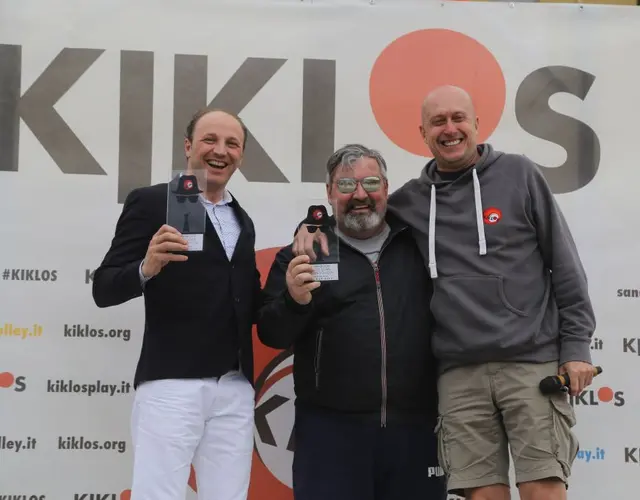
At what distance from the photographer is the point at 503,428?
6.67ft

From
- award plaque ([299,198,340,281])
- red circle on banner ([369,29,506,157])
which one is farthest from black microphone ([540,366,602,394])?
red circle on banner ([369,29,506,157])

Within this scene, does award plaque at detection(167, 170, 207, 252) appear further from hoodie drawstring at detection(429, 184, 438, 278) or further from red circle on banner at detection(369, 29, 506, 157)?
red circle on banner at detection(369, 29, 506, 157)

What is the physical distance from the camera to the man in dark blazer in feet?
6.27

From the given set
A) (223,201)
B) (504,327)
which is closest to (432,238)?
(504,327)

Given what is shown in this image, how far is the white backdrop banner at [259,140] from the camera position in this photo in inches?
105

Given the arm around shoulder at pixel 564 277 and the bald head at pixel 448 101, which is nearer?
the arm around shoulder at pixel 564 277

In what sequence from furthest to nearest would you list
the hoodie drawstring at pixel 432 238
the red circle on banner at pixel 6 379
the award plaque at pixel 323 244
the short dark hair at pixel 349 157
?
the red circle on banner at pixel 6 379
the short dark hair at pixel 349 157
the hoodie drawstring at pixel 432 238
the award plaque at pixel 323 244

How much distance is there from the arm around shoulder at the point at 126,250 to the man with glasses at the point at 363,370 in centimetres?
44

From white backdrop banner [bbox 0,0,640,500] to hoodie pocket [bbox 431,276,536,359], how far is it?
87 centimetres

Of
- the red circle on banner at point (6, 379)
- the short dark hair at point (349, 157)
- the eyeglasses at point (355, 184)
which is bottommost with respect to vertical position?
the red circle on banner at point (6, 379)

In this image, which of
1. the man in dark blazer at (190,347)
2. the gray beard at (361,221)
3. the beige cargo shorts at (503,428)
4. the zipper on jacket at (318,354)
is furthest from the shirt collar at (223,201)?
the beige cargo shorts at (503,428)

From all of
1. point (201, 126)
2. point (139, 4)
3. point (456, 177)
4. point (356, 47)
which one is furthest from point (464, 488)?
point (139, 4)

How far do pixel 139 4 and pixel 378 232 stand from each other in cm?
143

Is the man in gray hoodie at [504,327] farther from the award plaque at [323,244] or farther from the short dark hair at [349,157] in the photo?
the short dark hair at [349,157]
